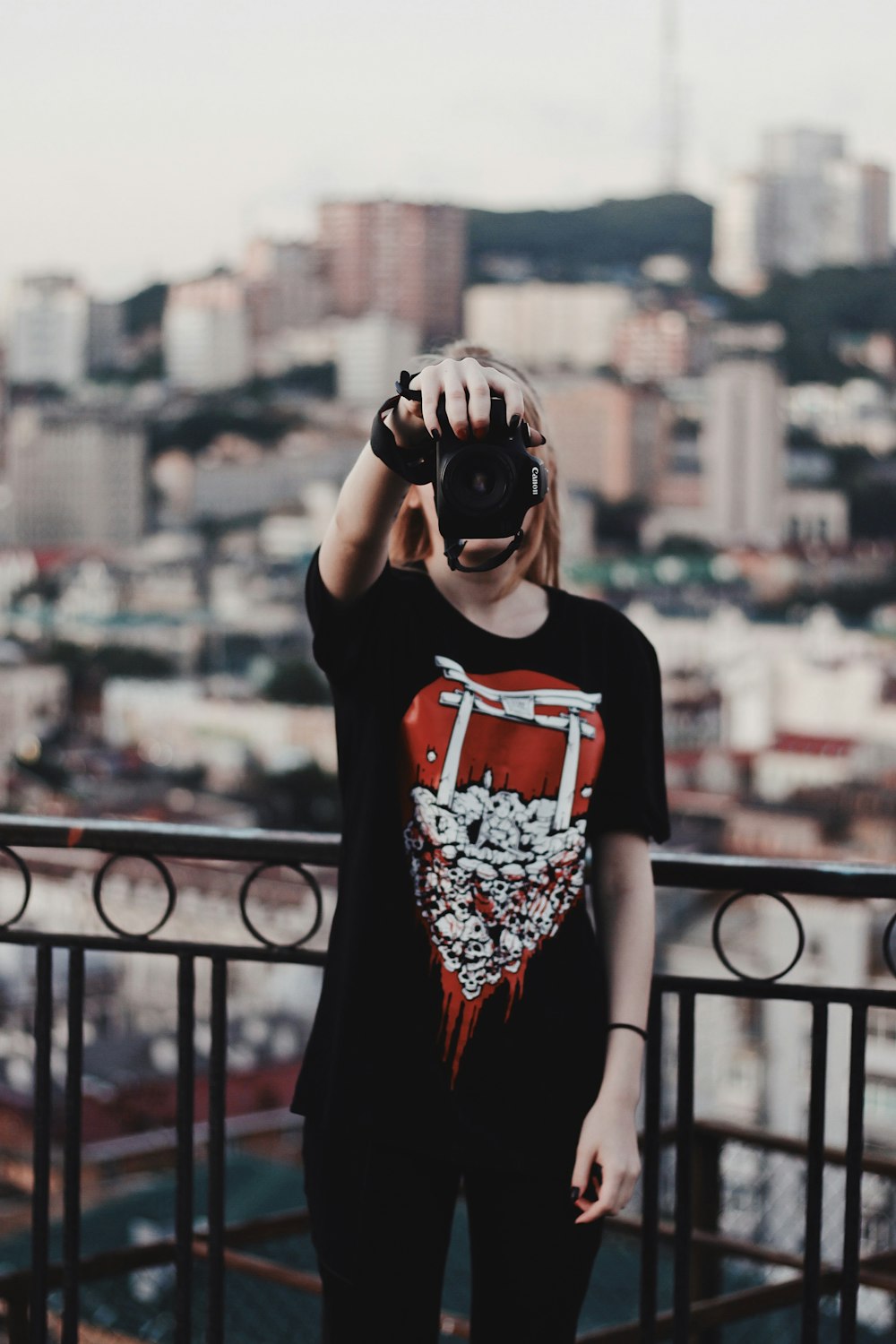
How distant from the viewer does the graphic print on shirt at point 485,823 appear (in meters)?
0.79

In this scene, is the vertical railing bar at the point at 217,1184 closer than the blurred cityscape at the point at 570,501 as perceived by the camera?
Yes

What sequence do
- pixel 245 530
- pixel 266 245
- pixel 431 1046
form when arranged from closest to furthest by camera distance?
pixel 431 1046
pixel 245 530
pixel 266 245

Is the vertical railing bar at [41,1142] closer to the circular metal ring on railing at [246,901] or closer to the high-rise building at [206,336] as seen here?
the circular metal ring on railing at [246,901]

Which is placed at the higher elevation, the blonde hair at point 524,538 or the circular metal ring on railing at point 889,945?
the blonde hair at point 524,538

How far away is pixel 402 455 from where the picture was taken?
2.39 feet

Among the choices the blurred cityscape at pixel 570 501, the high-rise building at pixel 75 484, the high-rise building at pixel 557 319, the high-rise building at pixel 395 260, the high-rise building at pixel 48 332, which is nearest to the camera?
the blurred cityscape at pixel 570 501

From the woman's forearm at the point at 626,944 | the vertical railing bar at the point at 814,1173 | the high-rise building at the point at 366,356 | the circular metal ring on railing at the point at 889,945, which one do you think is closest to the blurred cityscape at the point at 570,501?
the high-rise building at the point at 366,356

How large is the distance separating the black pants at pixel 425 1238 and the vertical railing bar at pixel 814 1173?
0.27 m

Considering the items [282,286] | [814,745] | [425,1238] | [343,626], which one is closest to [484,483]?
[343,626]

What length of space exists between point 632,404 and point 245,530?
455 inches

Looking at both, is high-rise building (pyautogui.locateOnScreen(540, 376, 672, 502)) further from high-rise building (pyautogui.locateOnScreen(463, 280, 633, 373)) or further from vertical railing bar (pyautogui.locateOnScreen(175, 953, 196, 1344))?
vertical railing bar (pyautogui.locateOnScreen(175, 953, 196, 1344))

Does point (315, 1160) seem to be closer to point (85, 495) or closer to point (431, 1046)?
point (431, 1046)

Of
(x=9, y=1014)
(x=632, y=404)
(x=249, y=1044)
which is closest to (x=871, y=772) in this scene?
(x=249, y=1044)

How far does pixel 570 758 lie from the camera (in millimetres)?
803
